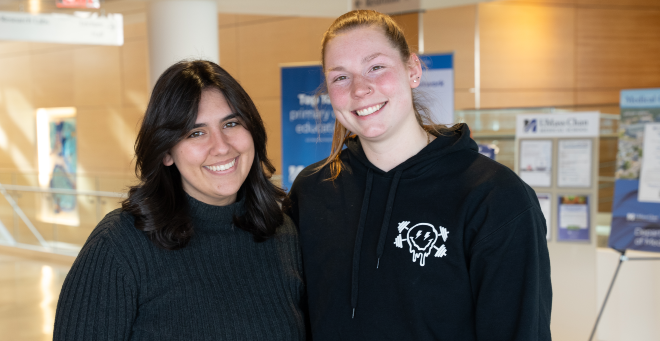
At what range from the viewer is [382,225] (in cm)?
164

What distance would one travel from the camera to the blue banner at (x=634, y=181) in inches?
152

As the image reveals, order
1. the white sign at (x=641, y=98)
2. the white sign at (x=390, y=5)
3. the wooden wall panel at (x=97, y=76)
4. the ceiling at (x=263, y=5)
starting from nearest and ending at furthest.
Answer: the white sign at (x=641, y=98), the white sign at (x=390, y=5), the ceiling at (x=263, y=5), the wooden wall panel at (x=97, y=76)

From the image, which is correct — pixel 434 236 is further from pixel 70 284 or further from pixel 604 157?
pixel 604 157

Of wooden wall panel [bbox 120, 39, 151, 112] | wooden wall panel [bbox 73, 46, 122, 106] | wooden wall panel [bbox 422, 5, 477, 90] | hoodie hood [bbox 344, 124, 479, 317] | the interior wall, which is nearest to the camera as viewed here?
hoodie hood [bbox 344, 124, 479, 317]

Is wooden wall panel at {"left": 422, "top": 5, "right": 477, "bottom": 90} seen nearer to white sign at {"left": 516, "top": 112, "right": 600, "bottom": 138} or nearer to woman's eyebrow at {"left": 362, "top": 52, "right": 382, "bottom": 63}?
white sign at {"left": 516, "top": 112, "right": 600, "bottom": 138}

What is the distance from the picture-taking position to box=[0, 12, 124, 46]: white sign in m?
5.26

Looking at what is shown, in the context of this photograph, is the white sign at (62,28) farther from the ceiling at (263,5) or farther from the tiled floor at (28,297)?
the tiled floor at (28,297)

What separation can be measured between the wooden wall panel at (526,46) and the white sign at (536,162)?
3441 millimetres

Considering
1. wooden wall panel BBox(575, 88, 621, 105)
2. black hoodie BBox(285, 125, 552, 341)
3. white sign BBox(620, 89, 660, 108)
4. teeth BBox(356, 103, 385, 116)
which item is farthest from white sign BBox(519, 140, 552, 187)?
wooden wall panel BBox(575, 88, 621, 105)

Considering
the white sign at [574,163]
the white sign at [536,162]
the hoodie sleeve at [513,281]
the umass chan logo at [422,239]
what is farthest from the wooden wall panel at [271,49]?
the hoodie sleeve at [513,281]

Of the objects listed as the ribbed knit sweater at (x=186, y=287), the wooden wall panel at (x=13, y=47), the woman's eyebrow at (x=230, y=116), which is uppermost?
the wooden wall panel at (x=13, y=47)

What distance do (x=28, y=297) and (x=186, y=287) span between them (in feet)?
18.6

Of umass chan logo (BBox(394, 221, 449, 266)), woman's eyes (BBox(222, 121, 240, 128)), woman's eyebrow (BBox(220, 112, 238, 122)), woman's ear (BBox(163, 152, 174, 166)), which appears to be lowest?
umass chan logo (BBox(394, 221, 449, 266))

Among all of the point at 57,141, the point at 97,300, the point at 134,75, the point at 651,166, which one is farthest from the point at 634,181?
the point at 57,141
